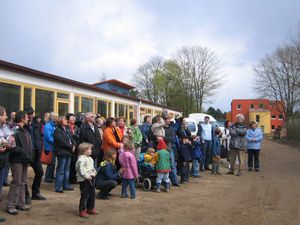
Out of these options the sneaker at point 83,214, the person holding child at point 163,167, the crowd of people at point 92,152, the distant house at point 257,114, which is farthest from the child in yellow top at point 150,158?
the distant house at point 257,114

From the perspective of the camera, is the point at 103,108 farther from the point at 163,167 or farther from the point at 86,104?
the point at 163,167

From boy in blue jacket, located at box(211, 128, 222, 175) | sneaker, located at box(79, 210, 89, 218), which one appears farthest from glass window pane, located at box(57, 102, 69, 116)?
sneaker, located at box(79, 210, 89, 218)

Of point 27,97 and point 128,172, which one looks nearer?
point 128,172

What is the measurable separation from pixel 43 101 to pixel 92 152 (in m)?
6.77

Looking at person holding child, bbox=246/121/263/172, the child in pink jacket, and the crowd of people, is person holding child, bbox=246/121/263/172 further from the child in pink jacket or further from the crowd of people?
the child in pink jacket

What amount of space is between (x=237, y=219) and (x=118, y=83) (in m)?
34.4

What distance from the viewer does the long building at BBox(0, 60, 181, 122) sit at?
12438mm

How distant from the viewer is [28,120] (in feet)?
22.8

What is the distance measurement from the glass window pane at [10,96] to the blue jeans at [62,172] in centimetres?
484

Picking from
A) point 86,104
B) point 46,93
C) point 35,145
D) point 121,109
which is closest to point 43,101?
point 46,93

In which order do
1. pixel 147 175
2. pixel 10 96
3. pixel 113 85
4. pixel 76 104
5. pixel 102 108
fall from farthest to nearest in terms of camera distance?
pixel 113 85
pixel 102 108
pixel 76 104
pixel 10 96
pixel 147 175

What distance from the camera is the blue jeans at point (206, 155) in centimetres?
1300

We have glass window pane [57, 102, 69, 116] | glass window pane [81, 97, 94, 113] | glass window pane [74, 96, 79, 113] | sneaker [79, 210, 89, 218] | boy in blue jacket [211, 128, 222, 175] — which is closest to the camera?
sneaker [79, 210, 89, 218]

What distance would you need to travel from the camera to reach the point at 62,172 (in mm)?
8203
